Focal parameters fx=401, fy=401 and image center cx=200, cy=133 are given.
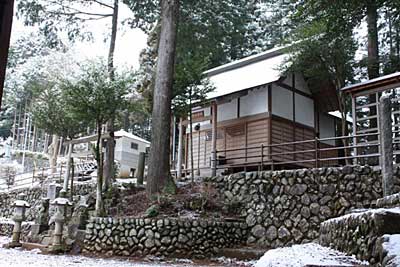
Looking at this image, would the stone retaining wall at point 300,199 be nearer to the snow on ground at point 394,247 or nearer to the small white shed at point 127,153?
the snow on ground at point 394,247

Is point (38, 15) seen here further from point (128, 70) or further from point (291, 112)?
point (291, 112)

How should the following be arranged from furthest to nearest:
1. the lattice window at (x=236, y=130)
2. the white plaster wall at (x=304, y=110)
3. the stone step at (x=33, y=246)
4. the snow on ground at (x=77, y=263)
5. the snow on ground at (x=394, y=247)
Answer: the white plaster wall at (x=304, y=110) < the lattice window at (x=236, y=130) < the stone step at (x=33, y=246) < the snow on ground at (x=77, y=263) < the snow on ground at (x=394, y=247)

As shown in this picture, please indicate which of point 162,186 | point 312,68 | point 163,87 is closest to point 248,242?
point 162,186

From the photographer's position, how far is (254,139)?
14.4 metres

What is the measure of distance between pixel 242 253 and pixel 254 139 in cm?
594

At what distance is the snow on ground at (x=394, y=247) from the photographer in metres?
3.07

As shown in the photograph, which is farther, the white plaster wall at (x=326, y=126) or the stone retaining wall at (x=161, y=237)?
the white plaster wall at (x=326, y=126)

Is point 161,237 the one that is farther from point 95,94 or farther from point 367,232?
point 367,232

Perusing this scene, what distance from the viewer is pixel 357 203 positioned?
9.53 m

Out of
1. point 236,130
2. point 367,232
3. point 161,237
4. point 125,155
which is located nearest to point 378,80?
point 236,130

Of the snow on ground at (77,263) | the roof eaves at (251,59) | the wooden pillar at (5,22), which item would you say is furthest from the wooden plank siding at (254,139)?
the wooden pillar at (5,22)

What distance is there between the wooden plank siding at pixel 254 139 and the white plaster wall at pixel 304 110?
10.3 inches

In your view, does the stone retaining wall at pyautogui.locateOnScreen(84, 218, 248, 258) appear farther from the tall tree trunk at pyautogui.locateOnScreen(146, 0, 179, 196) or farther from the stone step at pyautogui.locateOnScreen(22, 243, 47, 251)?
the tall tree trunk at pyautogui.locateOnScreen(146, 0, 179, 196)

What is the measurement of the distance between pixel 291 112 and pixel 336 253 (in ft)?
36.3
